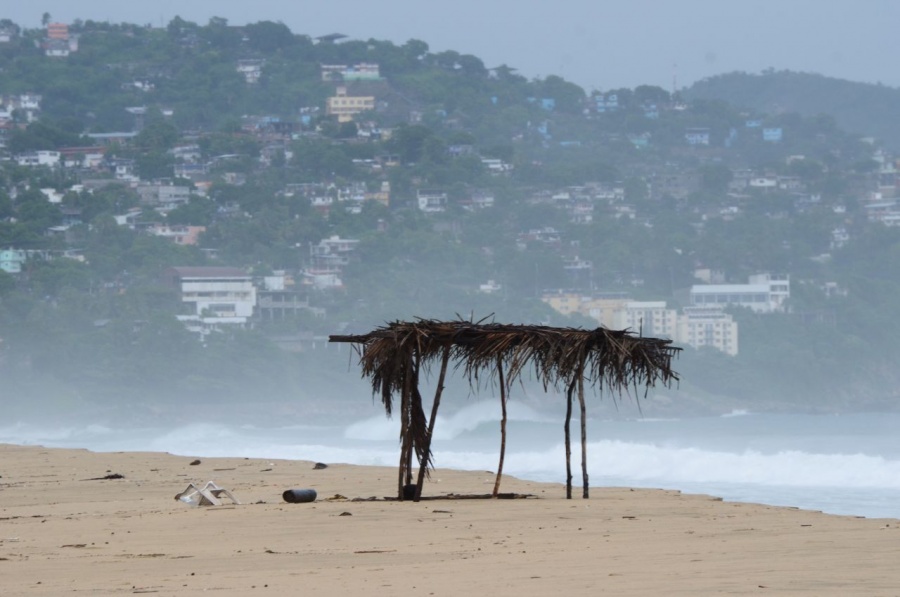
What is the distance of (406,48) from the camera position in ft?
493

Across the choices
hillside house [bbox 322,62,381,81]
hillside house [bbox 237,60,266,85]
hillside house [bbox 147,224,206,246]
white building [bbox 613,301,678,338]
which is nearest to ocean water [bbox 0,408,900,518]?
white building [bbox 613,301,678,338]

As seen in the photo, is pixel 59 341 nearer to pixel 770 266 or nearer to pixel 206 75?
pixel 770 266

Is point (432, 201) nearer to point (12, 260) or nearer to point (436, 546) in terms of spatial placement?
point (12, 260)

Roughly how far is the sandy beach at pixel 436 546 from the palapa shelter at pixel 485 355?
27.1 inches

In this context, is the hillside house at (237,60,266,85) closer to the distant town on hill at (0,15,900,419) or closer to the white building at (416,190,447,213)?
the distant town on hill at (0,15,900,419)

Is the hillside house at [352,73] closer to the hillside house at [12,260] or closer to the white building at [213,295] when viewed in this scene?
the white building at [213,295]

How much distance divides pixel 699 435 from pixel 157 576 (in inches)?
2035

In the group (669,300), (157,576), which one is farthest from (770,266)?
(157,576)

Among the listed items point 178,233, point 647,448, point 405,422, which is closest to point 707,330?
point 178,233

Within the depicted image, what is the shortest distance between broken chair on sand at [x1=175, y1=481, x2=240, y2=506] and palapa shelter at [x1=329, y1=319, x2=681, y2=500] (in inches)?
51.7

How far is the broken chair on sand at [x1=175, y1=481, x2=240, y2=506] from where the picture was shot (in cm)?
1098

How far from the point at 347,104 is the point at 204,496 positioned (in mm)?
128572

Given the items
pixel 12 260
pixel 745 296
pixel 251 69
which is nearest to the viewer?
pixel 12 260

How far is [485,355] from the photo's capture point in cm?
1128
